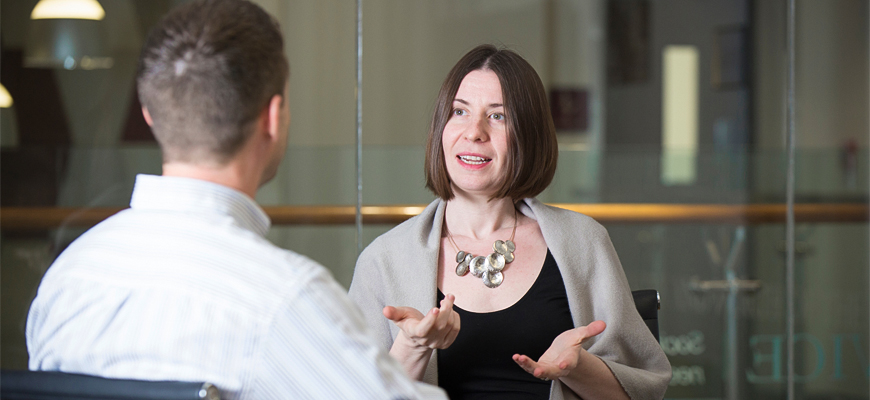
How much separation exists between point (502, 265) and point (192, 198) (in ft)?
2.65

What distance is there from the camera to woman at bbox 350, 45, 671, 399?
4.93ft

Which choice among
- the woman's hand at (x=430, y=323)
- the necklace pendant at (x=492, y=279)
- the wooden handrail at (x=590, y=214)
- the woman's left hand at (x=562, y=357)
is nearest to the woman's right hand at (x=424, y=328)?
the woman's hand at (x=430, y=323)

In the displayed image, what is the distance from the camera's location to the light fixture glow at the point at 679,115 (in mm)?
3145

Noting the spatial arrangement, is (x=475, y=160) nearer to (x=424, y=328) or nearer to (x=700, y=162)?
(x=424, y=328)

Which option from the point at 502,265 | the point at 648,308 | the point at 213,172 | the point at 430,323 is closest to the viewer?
the point at 213,172

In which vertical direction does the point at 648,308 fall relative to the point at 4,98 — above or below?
below

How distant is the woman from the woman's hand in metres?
0.24

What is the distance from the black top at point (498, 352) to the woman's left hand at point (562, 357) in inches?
6.3

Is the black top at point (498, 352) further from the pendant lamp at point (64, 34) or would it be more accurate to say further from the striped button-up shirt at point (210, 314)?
the pendant lamp at point (64, 34)

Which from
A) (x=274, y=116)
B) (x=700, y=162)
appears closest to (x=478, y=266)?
(x=274, y=116)

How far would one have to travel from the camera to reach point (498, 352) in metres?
1.50

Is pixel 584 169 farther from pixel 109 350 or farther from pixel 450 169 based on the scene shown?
pixel 109 350

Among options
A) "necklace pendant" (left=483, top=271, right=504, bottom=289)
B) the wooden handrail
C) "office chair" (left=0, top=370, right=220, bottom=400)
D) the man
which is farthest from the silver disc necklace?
the wooden handrail

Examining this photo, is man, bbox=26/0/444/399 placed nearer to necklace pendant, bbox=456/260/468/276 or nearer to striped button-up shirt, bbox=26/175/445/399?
striped button-up shirt, bbox=26/175/445/399
